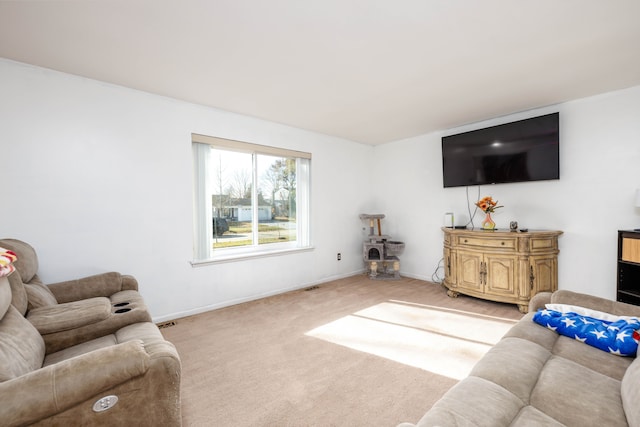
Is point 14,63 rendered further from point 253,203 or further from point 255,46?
point 253,203

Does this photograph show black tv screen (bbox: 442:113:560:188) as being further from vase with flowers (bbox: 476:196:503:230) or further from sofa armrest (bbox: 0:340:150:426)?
sofa armrest (bbox: 0:340:150:426)

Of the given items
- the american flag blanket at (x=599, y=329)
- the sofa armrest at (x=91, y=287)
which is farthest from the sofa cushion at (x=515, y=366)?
the sofa armrest at (x=91, y=287)

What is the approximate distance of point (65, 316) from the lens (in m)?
1.72

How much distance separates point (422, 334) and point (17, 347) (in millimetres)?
2819

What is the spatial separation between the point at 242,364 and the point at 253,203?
7.20 ft

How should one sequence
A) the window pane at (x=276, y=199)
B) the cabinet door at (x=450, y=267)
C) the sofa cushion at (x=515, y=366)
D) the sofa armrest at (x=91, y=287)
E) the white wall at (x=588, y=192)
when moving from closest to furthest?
the sofa cushion at (x=515, y=366)
the sofa armrest at (x=91, y=287)
the white wall at (x=588, y=192)
the cabinet door at (x=450, y=267)
the window pane at (x=276, y=199)

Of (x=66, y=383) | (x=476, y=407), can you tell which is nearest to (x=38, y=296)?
(x=66, y=383)

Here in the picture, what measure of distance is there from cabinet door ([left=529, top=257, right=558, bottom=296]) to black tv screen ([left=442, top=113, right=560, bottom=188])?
101 cm

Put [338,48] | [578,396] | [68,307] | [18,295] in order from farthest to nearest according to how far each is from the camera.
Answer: [338,48] → [68,307] → [18,295] → [578,396]

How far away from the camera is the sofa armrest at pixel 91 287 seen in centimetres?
221

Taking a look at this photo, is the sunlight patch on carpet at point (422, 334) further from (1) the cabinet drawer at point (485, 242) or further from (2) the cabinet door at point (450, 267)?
(1) the cabinet drawer at point (485, 242)

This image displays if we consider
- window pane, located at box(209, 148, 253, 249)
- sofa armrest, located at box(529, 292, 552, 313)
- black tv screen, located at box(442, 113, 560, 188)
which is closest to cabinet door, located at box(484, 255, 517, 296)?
black tv screen, located at box(442, 113, 560, 188)

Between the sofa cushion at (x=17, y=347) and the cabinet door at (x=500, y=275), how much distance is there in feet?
13.4

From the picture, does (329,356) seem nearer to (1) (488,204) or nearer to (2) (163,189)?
(2) (163,189)
